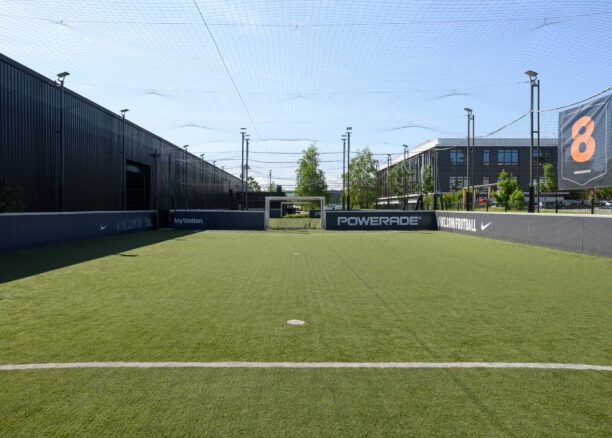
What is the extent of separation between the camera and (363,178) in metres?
62.5

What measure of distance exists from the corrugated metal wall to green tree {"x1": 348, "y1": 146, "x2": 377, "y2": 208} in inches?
1211

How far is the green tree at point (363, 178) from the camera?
2430 inches

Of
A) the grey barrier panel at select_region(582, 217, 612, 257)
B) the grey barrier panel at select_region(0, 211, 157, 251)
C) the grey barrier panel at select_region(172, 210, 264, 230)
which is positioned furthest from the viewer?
the grey barrier panel at select_region(172, 210, 264, 230)

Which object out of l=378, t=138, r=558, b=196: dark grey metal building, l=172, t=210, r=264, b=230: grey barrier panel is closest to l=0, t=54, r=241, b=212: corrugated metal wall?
l=172, t=210, r=264, b=230: grey barrier panel

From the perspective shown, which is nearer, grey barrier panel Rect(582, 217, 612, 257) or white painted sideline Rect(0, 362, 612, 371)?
white painted sideline Rect(0, 362, 612, 371)

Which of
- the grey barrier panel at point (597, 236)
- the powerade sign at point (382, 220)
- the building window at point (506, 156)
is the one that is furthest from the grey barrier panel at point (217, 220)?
the building window at point (506, 156)

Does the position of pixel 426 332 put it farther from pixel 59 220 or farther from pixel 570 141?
Result: pixel 59 220

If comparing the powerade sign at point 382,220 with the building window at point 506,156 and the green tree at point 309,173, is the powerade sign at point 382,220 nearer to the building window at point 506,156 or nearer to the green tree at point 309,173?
the green tree at point 309,173

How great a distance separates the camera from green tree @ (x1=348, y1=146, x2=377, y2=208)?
2430 inches

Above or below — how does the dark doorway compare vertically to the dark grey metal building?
below

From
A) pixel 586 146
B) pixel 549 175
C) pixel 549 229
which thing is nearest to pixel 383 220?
pixel 549 229

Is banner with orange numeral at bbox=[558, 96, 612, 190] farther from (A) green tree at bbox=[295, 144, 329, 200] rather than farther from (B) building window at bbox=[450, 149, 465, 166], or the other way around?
(B) building window at bbox=[450, 149, 465, 166]

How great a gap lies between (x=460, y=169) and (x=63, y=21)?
62.8 metres

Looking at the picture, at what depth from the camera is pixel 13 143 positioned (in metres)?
18.5
